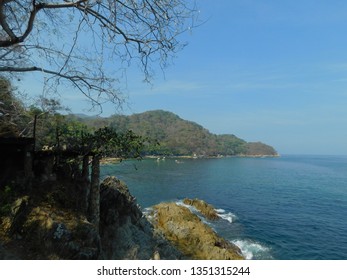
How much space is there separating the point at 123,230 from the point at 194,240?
11.3m

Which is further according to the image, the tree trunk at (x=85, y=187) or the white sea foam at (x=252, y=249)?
the white sea foam at (x=252, y=249)

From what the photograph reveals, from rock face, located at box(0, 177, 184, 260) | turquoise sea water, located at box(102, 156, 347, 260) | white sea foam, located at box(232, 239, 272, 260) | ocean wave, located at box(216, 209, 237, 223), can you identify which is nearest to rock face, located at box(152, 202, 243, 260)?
white sea foam, located at box(232, 239, 272, 260)

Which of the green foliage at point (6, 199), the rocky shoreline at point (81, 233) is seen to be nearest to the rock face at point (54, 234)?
the rocky shoreline at point (81, 233)

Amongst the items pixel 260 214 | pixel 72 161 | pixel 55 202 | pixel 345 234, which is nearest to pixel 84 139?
pixel 72 161

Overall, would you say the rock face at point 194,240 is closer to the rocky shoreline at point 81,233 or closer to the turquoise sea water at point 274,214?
the rocky shoreline at point 81,233

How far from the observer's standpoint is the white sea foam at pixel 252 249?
28.2m

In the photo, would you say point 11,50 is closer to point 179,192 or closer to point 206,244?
point 206,244

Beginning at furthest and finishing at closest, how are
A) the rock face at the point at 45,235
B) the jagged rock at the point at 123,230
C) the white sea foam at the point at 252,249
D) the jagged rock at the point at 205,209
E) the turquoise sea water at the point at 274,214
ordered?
the jagged rock at the point at 205,209, the turquoise sea water at the point at 274,214, the white sea foam at the point at 252,249, the jagged rock at the point at 123,230, the rock face at the point at 45,235

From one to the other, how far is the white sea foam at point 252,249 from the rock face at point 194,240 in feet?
3.16

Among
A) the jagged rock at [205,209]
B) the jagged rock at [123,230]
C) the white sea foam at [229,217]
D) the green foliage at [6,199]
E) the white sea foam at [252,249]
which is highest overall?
the green foliage at [6,199]

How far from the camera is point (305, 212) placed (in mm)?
46906

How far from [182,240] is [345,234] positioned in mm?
21079

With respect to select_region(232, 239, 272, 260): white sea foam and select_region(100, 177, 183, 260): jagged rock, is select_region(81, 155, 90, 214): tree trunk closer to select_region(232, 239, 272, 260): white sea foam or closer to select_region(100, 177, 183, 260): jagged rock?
select_region(100, 177, 183, 260): jagged rock

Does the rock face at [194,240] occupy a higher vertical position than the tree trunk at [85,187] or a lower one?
lower
